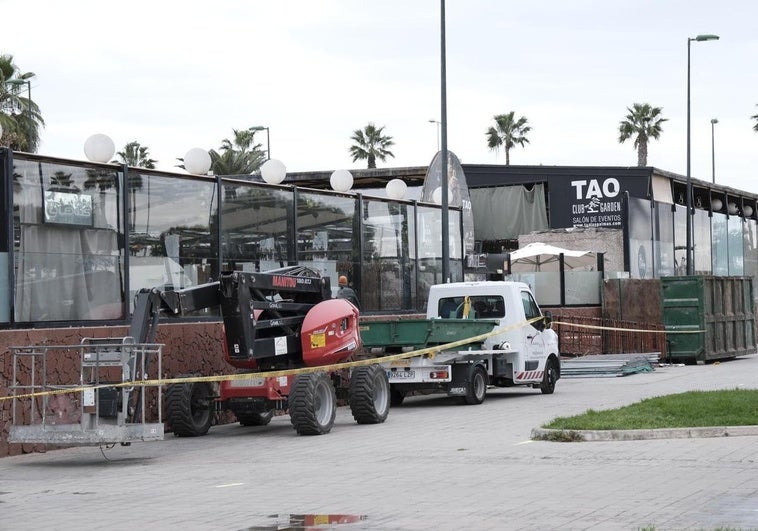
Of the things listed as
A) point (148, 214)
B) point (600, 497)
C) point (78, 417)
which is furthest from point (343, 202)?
point (600, 497)

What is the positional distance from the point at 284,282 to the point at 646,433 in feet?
19.2

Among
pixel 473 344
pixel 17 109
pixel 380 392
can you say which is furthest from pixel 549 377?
pixel 17 109

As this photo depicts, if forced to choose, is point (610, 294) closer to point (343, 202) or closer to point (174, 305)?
point (343, 202)

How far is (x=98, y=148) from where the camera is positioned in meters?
18.8

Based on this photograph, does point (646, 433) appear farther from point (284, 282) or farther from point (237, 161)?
point (237, 161)

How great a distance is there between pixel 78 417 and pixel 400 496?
208 inches

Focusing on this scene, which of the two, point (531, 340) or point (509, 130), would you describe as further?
point (509, 130)

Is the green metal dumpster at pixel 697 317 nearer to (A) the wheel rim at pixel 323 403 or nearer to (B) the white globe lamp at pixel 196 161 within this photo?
(B) the white globe lamp at pixel 196 161

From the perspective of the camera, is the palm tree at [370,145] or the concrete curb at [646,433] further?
the palm tree at [370,145]

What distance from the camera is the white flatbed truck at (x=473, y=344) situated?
21203 millimetres

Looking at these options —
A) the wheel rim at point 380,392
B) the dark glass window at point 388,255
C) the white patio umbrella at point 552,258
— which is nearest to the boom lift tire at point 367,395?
the wheel rim at point 380,392

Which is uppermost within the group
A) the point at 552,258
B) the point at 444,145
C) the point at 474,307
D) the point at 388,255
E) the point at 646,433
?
the point at 444,145

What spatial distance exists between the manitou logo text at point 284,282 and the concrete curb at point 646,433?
15.3 feet

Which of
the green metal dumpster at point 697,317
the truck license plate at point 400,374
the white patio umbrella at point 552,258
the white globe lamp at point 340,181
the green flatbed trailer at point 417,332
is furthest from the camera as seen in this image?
the white patio umbrella at point 552,258
